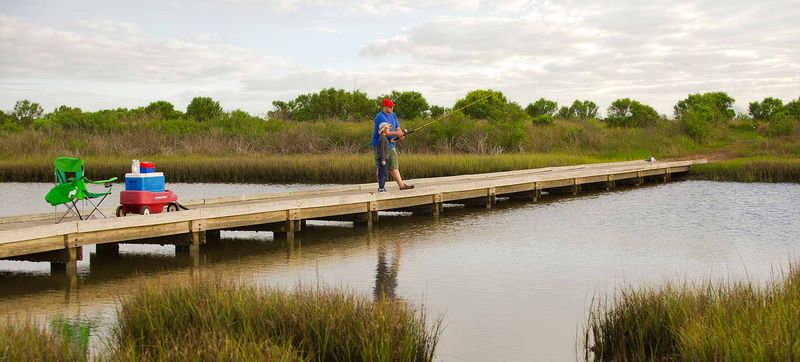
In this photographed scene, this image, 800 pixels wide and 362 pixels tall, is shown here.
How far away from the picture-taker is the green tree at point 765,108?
162ft

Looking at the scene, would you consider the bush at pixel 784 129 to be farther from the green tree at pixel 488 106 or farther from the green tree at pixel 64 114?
the green tree at pixel 64 114

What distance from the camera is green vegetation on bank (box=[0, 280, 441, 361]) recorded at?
5949mm

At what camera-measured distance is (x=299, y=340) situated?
688cm

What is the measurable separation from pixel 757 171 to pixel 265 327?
23.3 m

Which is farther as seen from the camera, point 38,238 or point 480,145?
→ point 480,145

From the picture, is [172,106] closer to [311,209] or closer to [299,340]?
[311,209]

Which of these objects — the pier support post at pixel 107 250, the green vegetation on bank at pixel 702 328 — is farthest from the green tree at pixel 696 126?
the green vegetation on bank at pixel 702 328

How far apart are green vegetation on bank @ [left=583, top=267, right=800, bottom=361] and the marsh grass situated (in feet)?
12.7

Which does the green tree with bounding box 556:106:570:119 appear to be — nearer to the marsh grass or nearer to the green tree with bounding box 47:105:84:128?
the green tree with bounding box 47:105:84:128

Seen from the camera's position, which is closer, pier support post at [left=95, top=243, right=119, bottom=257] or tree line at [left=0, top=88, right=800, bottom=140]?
pier support post at [left=95, top=243, right=119, bottom=257]

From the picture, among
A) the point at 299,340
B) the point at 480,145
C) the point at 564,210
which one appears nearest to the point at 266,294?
the point at 299,340

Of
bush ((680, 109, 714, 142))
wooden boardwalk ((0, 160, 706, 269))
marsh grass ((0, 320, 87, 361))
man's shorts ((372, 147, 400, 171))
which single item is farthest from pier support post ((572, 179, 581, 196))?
marsh grass ((0, 320, 87, 361))

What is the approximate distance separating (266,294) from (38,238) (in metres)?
4.33

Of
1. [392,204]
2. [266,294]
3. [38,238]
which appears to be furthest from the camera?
[392,204]
